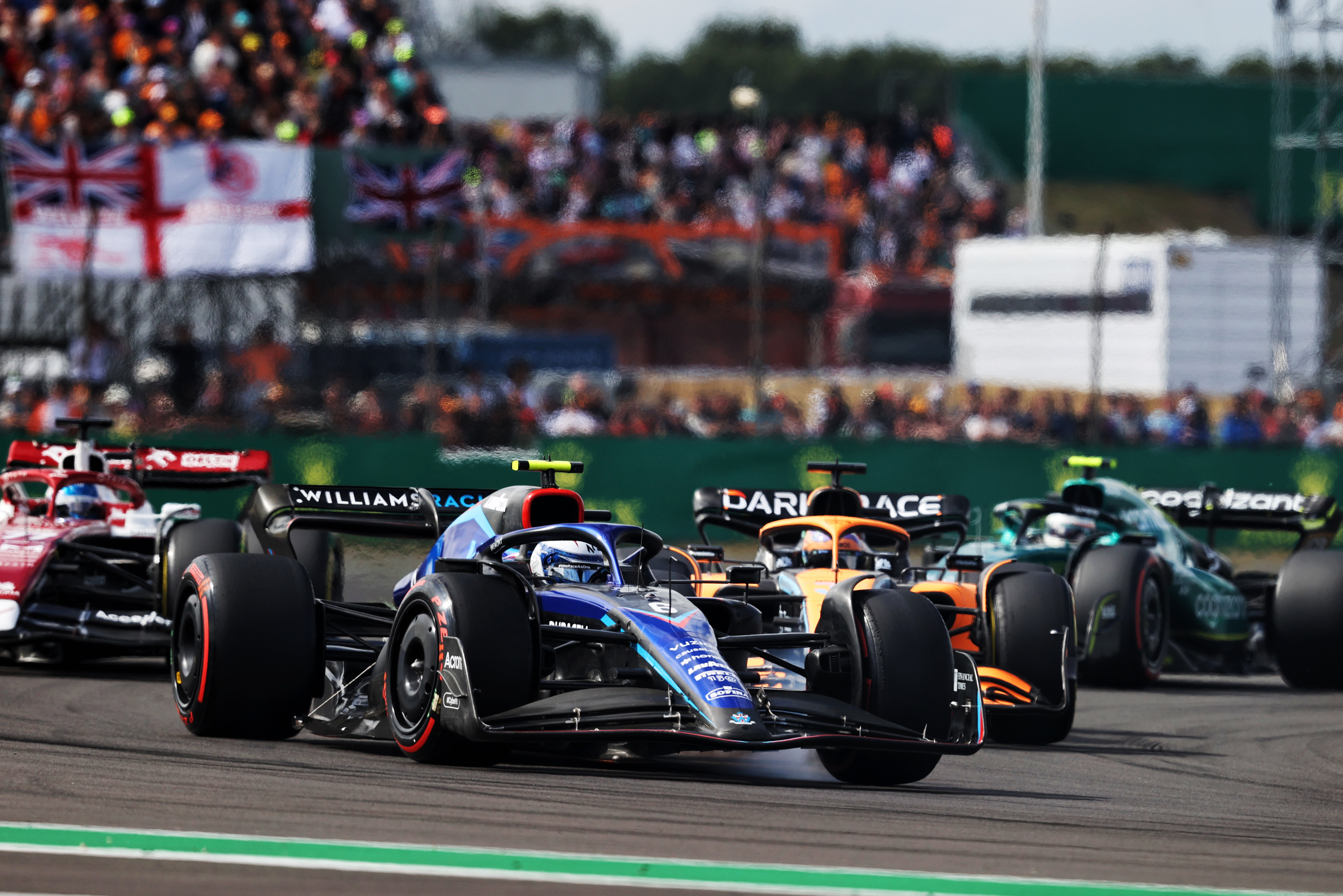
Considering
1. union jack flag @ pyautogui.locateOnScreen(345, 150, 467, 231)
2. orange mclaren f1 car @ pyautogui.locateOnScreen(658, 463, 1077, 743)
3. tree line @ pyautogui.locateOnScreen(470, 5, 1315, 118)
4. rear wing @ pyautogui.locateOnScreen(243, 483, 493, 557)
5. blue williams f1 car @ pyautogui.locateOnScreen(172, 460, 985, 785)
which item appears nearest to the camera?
blue williams f1 car @ pyautogui.locateOnScreen(172, 460, 985, 785)

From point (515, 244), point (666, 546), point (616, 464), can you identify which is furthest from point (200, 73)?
point (666, 546)

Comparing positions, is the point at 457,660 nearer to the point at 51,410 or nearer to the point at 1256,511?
the point at 1256,511

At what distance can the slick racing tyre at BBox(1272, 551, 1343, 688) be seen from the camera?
1397cm

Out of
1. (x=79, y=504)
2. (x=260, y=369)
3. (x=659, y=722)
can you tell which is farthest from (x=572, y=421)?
(x=659, y=722)

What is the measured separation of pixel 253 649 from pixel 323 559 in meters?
2.32

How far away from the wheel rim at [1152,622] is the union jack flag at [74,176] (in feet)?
42.2

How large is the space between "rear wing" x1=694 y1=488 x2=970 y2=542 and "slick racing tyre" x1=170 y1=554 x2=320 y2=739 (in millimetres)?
4413

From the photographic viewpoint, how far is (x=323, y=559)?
36.4 feet

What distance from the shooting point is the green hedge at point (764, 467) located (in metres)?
21.0

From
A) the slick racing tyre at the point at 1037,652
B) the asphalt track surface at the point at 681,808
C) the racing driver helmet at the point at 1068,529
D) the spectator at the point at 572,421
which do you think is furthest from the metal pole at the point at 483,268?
the slick racing tyre at the point at 1037,652

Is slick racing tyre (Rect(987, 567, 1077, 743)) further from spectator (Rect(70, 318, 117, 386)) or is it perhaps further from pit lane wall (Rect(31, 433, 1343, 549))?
spectator (Rect(70, 318, 117, 386))

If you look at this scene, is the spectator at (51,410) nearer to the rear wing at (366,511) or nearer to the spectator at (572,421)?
the spectator at (572,421)

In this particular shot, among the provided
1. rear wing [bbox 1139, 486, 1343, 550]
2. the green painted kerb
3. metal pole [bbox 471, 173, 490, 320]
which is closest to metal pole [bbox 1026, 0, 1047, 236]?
metal pole [bbox 471, 173, 490, 320]

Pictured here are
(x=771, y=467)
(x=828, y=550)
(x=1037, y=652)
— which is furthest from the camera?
(x=771, y=467)
